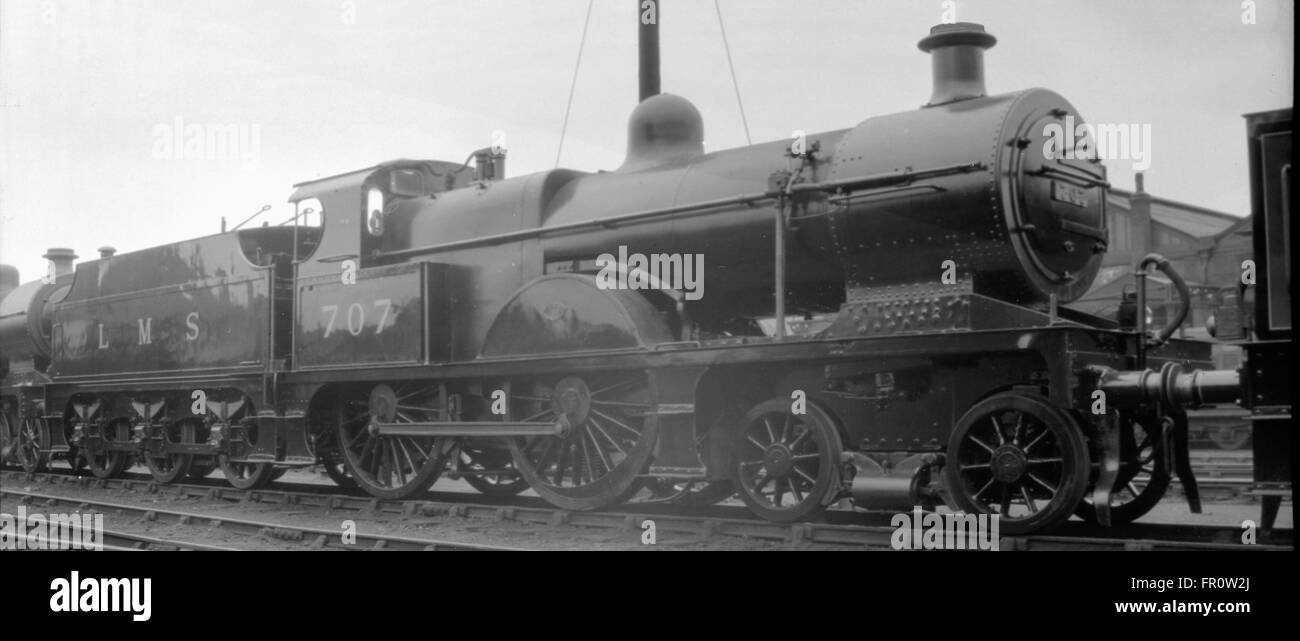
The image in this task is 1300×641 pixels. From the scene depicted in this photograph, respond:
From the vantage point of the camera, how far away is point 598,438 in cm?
934

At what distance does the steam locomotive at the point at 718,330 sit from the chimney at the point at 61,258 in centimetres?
607

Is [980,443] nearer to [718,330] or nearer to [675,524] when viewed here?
[675,524]

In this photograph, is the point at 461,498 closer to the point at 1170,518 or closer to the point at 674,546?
the point at 674,546

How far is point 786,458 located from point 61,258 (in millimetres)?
14555

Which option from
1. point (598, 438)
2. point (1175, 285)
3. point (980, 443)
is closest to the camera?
point (980, 443)

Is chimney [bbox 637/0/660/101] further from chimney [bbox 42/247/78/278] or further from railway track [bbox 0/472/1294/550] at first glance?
chimney [bbox 42/247/78/278]

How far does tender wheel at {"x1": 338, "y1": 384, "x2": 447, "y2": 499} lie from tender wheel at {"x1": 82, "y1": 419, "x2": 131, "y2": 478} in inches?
180

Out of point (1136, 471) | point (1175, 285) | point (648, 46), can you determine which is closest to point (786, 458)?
point (1136, 471)

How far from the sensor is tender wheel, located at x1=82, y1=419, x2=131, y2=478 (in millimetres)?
14500

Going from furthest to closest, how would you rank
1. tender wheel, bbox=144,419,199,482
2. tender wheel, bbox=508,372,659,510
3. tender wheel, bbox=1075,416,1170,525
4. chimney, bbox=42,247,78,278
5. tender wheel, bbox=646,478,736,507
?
chimney, bbox=42,247,78,278 < tender wheel, bbox=144,419,199,482 < tender wheel, bbox=646,478,736,507 < tender wheel, bbox=508,372,659,510 < tender wheel, bbox=1075,416,1170,525

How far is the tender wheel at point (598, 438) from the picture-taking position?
29.7 ft

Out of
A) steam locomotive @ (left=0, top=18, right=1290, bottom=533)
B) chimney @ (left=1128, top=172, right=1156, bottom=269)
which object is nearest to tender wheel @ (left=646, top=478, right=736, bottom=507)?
steam locomotive @ (left=0, top=18, right=1290, bottom=533)
